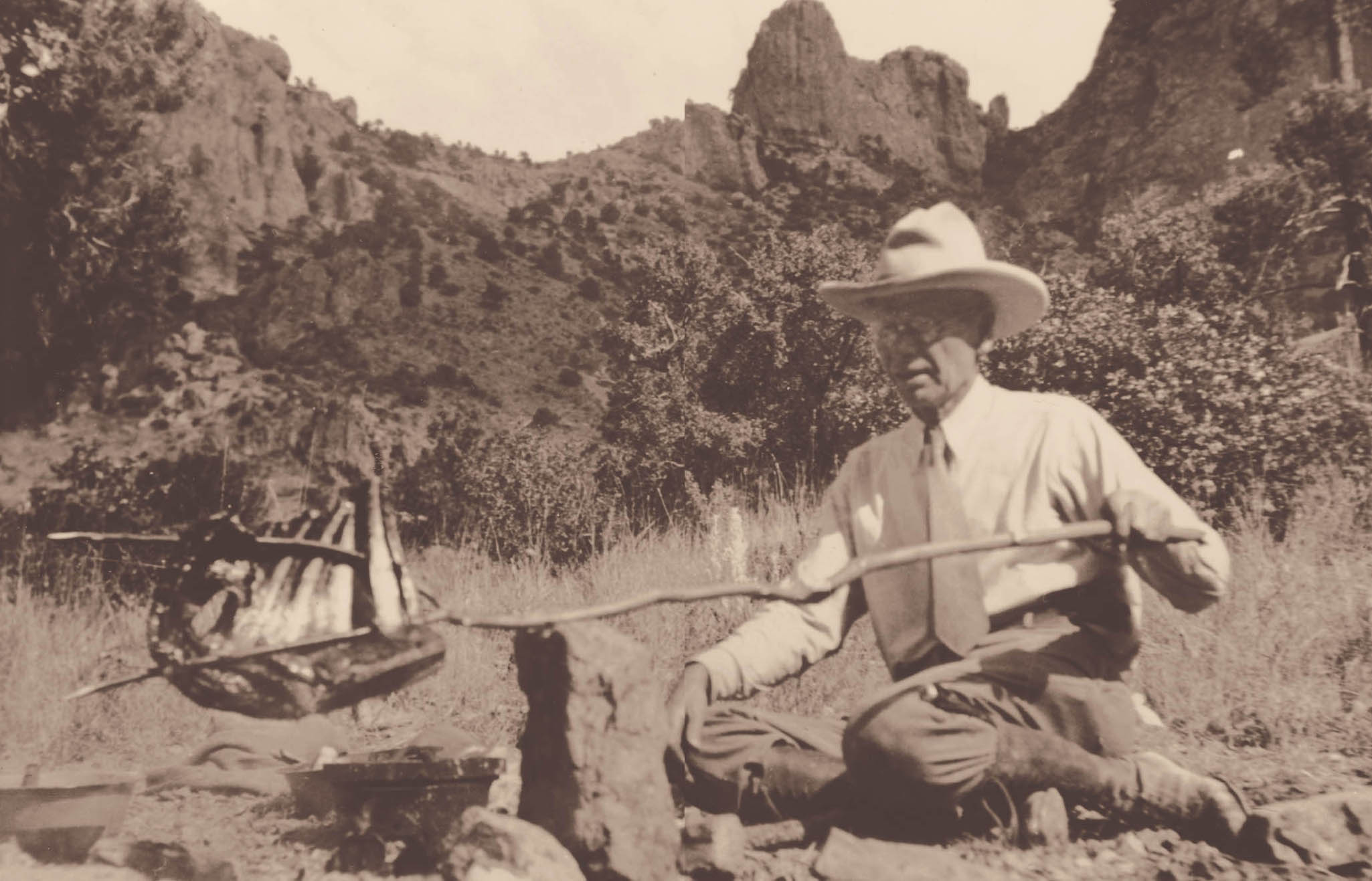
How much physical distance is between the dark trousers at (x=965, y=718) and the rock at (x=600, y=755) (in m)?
0.46

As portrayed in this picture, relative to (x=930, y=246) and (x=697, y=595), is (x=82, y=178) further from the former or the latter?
(x=697, y=595)

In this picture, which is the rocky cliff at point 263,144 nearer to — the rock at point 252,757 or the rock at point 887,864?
the rock at point 252,757

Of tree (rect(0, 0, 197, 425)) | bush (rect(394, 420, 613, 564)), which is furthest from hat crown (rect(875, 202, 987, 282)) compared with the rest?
tree (rect(0, 0, 197, 425))

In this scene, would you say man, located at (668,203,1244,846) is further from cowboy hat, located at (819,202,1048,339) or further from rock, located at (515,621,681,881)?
rock, located at (515,621,681,881)

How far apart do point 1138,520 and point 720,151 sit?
79907 mm

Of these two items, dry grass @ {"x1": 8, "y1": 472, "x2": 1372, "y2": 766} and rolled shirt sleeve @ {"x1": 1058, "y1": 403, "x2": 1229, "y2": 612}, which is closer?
rolled shirt sleeve @ {"x1": 1058, "y1": 403, "x2": 1229, "y2": 612}

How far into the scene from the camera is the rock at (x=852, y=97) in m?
97.4

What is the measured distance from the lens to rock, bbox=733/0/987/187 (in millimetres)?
97375

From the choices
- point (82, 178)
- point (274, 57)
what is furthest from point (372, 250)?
point (82, 178)

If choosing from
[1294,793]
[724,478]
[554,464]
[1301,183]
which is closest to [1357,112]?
[1301,183]

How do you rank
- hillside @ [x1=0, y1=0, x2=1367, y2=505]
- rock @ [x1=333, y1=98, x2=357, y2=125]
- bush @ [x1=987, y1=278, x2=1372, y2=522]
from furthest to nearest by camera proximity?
rock @ [x1=333, y1=98, x2=357, y2=125]
hillside @ [x1=0, y1=0, x2=1367, y2=505]
bush @ [x1=987, y1=278, x2=1372, y2=522]

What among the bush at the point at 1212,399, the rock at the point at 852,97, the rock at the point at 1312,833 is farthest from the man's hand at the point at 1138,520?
the rock at the point at 852,97

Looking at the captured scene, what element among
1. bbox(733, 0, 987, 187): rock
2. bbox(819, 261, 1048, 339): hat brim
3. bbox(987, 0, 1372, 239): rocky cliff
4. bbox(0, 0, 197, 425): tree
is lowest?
bbox(819, 261, 1048, 339): hat brim

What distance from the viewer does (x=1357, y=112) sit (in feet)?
38.8
